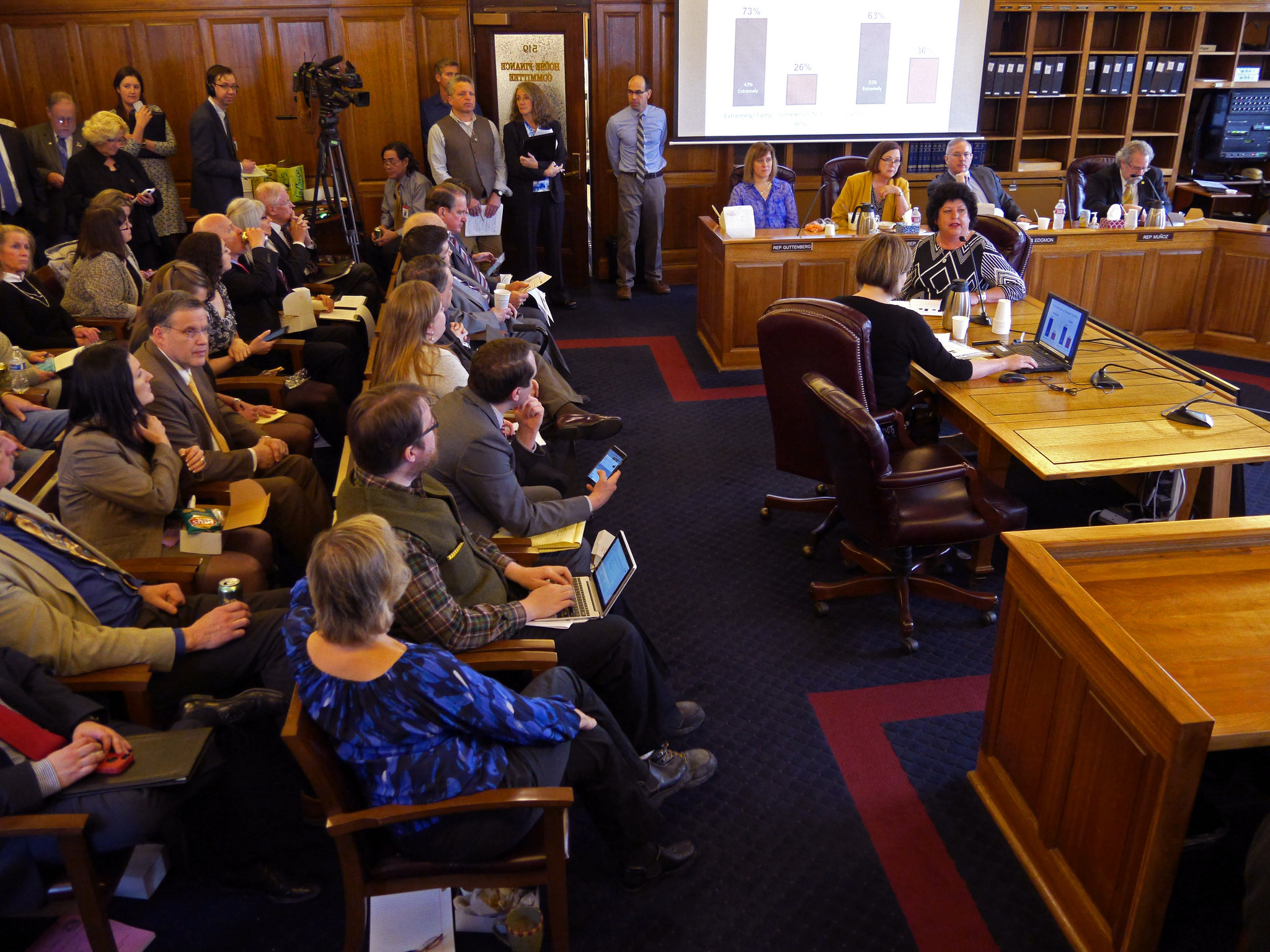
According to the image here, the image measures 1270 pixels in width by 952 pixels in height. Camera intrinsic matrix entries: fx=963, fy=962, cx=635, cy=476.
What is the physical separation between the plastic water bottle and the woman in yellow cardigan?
4.47 m

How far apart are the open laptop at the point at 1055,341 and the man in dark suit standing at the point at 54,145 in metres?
5.73

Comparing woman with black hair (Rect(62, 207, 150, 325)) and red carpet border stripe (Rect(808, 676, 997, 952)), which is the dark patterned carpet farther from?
woman with black hair (Rect(62, 207, 150, 325))

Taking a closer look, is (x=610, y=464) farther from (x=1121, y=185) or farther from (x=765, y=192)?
(x=1121, y=185)

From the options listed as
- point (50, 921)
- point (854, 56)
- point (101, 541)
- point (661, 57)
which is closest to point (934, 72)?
point (854, 56)

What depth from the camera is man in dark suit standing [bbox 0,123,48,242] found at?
5.87 m

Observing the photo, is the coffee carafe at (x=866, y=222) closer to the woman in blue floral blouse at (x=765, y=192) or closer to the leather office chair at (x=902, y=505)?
the woman in blue floral blouse at (x=765, y=192)

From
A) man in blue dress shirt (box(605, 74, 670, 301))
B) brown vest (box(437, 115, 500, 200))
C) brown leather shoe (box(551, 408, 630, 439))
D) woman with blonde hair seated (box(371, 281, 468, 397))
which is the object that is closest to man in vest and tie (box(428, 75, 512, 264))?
brown vest (box(437, 115, 500, 200))

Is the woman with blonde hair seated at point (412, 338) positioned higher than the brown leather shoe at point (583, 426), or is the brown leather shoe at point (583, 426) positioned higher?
the woman with blonde hair seated at point (412, 338)

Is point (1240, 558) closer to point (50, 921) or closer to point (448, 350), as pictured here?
point (448, 350)

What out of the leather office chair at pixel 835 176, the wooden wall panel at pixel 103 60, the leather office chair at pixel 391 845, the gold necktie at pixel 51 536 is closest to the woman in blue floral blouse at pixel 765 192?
the leather office chair at pixel 835 176

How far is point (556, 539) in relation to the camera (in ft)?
9.21

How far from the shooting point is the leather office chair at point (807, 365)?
333 centimetres

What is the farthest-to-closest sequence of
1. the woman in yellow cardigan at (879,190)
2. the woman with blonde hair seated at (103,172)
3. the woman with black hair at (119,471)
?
the woman in yellow cardigan at (879,190), the woman with blonde hair seated at (103,172), the woman with black hair at (119,471)

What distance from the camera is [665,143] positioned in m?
7.55
